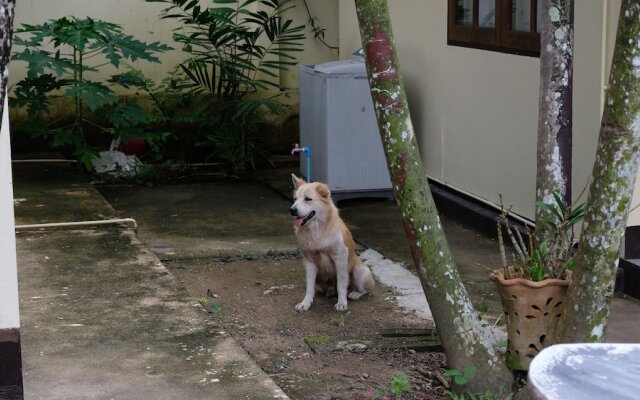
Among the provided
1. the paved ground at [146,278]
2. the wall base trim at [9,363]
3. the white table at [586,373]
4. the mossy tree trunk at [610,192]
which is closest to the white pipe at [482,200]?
the paved ground at [146,278]

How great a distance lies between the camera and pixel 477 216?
8664mm

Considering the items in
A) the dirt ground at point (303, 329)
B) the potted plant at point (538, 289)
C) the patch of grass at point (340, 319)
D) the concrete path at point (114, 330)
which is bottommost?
the patch of grass at point (340, 319)

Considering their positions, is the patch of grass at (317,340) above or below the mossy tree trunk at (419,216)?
below

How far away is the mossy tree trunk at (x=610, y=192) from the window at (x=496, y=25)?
11.4 feet

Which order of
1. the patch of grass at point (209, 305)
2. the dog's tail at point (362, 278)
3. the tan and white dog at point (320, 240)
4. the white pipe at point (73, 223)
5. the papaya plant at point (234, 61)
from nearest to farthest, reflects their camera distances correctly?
the patch of grass at point (209, 305) → the tan and white dog at point (320, 240) → the dog's tail at point (362, 278) → the white pipe at point (73, 223) → the papaya plant at point (234, 61)

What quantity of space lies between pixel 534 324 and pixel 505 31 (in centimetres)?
390

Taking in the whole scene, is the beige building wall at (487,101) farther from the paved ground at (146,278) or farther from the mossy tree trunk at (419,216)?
the mossy tree trunk at (419,216)

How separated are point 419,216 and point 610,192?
877mm

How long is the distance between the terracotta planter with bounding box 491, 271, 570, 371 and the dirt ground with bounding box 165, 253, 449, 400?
1.59ft

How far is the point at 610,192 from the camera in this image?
4348 millimetres

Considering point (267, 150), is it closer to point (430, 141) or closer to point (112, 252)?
point (430, 141)

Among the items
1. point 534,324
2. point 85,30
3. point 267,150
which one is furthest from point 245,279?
point 267,150

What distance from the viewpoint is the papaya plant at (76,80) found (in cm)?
962

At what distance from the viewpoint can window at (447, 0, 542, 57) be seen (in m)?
7.88
